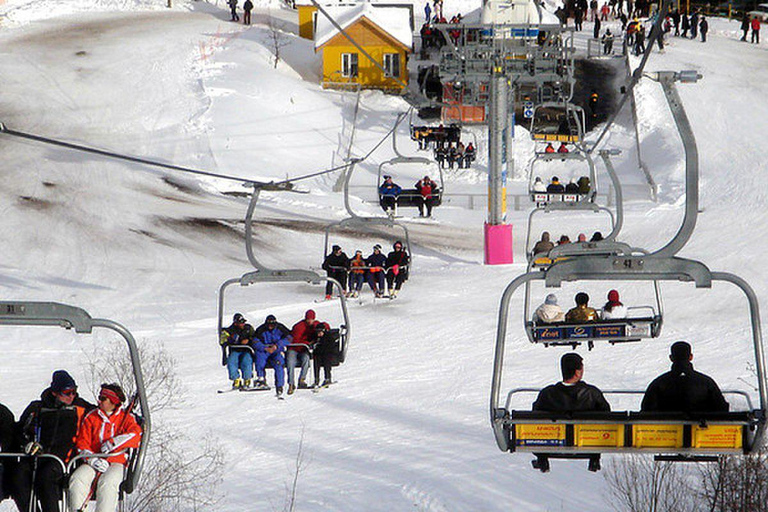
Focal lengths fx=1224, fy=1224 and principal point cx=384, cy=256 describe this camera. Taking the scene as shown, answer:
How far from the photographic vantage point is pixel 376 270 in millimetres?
24109

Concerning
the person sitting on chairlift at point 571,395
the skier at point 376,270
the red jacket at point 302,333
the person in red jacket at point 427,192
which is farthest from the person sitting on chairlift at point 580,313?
the person in red jacket at point 427,192

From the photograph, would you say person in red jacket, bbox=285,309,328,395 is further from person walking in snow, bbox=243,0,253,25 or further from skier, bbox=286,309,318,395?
person walking in snow, bbox=243,0,253,25

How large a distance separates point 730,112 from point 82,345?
27020 millimetres

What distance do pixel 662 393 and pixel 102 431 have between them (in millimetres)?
4158

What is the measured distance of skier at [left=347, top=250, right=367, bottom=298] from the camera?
23.5 metres

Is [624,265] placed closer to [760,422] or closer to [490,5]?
[760,422]

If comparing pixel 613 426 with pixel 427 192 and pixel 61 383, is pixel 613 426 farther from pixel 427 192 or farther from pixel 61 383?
pixel 427 192

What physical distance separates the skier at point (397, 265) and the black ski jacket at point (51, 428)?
15.2m

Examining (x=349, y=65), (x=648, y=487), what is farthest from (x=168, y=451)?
(x=349, y=65)

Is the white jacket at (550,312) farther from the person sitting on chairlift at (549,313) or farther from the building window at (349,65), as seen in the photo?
the building window at (349,65)

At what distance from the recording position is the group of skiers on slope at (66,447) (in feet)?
28.4

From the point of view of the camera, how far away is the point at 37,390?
21203mm

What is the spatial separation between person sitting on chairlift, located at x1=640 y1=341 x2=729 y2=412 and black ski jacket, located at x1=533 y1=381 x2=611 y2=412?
40 cm

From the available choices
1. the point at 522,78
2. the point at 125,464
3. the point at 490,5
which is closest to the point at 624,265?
the point at 125,464
